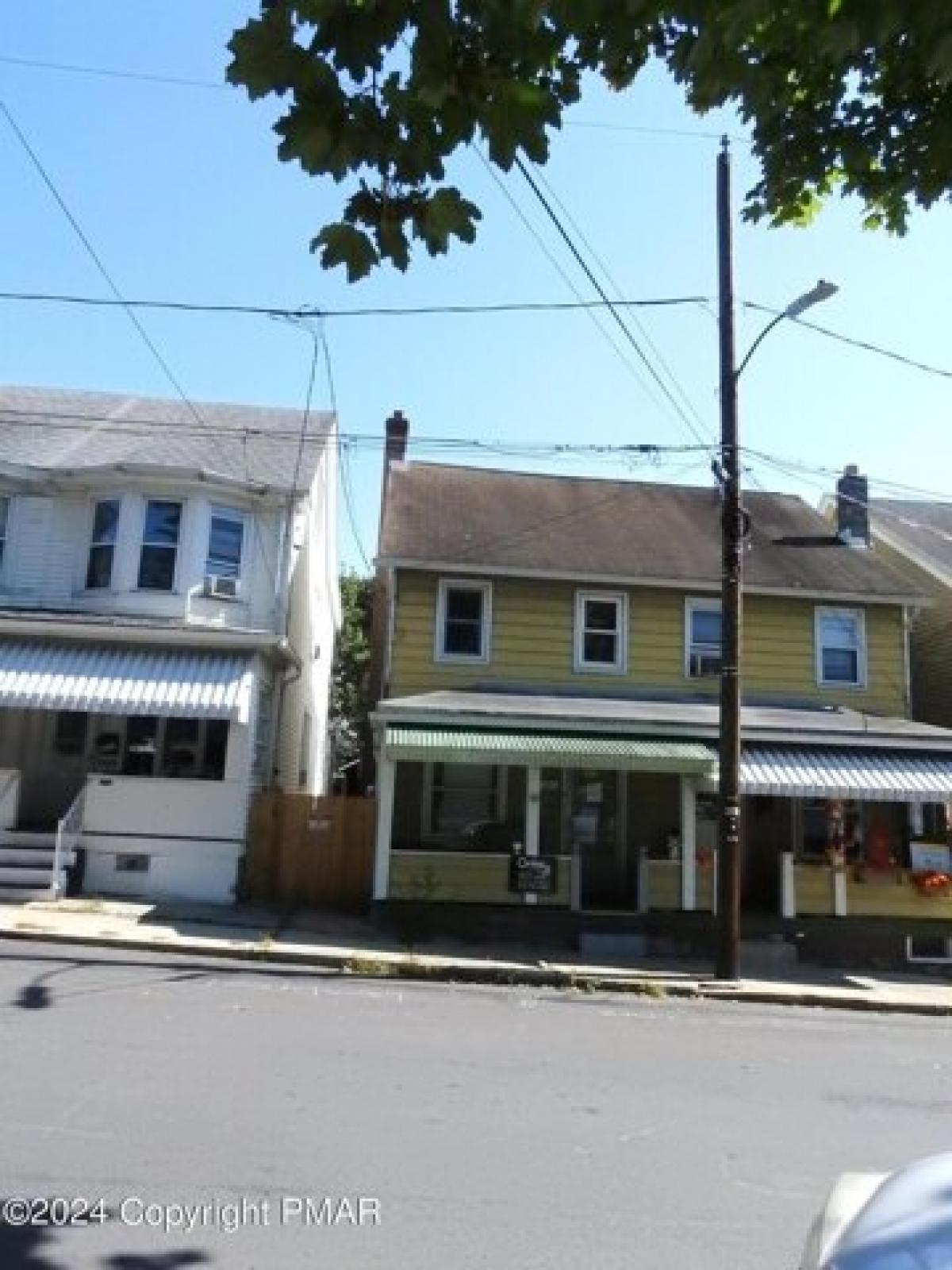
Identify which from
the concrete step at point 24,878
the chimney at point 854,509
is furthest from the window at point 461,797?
the chimney at point 854,509

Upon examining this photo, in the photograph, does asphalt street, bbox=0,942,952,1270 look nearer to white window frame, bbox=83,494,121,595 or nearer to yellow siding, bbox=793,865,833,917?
yellow siding, bbox=793,865,833,917

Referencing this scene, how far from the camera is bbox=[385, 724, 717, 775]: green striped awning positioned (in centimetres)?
1555

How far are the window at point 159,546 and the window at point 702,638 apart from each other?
867 centimetres

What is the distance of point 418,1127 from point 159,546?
13.5m

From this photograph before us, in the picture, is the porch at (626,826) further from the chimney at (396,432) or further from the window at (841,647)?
the chimney at (396,432)

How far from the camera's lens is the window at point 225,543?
60.8 ft

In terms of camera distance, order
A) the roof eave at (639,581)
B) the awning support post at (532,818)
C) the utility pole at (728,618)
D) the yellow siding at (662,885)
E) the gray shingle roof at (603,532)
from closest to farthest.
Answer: the utility pole at (728,618), the awning support post at (532,818), the yellow siding at (662,885), the roof eave at (639,581), the gray shingle roof at (603,532)

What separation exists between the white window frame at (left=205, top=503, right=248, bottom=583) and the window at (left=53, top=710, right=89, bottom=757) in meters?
3.22

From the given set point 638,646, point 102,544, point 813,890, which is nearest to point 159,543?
point 102,544

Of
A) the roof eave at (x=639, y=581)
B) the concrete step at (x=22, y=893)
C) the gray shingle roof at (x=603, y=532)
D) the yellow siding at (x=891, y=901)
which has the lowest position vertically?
the concrete step at (x=22, y=893)

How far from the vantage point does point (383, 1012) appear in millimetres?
10242

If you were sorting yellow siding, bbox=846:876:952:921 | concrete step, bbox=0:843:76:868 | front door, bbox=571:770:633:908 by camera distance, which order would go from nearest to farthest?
concrete step, bbox=0:843:76:868, yellow siding, bbox=846:876:952:921, front door, bbox=571:770:633:908

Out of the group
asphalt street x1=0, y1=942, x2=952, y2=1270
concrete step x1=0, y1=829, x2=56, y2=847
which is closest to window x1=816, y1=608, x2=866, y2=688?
asphalt street x1=0, y1=942, x2=952, y2=1270

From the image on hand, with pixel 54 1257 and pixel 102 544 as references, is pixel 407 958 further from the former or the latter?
pixel 54 1257
